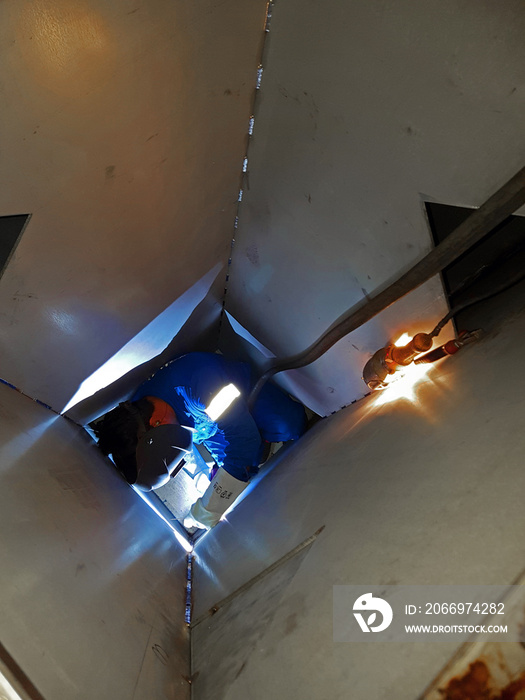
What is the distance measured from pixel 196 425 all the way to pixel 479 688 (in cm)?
207

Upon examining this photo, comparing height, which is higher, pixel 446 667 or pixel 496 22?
pixel 496 22

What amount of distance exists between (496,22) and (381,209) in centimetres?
56

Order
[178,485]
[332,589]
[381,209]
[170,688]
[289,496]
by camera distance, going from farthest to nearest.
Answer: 1. [178,485]
2. [289,496]
3. [381,209]
4. [170,688]
5. [332,589]

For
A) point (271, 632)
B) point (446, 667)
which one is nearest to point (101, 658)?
point (271, 632)

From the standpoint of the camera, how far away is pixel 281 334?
7.55 ft

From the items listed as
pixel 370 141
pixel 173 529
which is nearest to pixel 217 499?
pixel 173 529

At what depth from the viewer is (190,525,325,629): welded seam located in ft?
3.96

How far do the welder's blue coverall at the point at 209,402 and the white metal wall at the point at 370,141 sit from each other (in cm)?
63

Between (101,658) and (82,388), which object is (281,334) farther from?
(101,658)

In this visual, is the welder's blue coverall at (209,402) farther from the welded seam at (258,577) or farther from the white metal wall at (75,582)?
the welded seam at (258,577)

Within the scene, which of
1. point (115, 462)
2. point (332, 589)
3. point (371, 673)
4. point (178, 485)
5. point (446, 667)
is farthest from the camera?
point (178, 485)

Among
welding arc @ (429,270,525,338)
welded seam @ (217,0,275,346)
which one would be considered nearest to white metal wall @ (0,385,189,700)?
welded seam @ (217,0,275,346)

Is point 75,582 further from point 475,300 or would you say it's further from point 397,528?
point 475,300

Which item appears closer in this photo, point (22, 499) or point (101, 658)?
point (101, 658)
